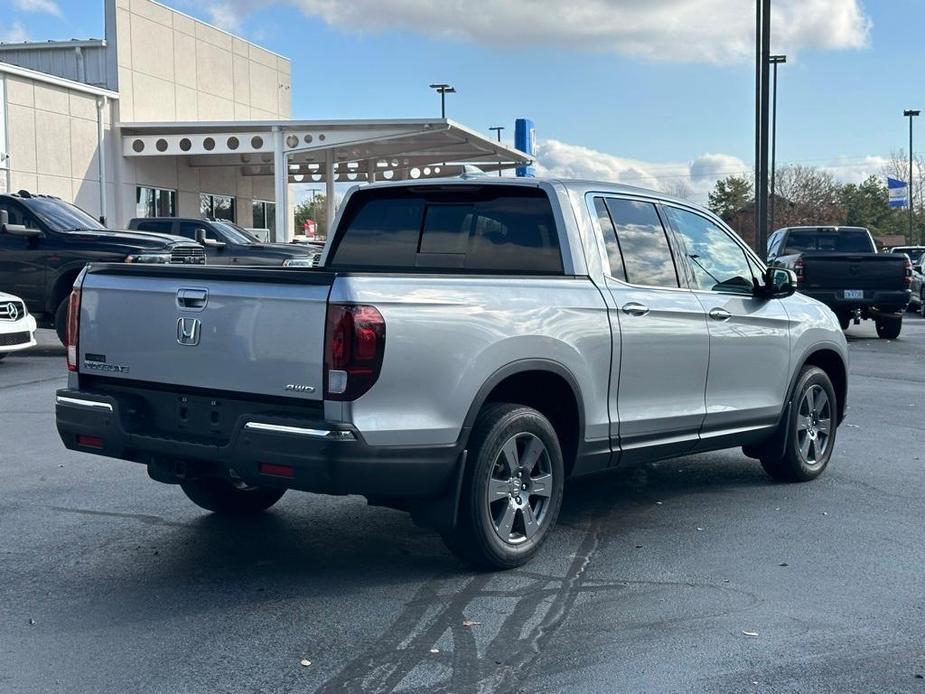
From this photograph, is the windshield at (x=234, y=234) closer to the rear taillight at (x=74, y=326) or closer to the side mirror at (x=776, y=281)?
the side mirror at (x=776, y=281)

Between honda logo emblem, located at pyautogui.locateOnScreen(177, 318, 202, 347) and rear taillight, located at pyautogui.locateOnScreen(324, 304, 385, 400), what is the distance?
2.46ft

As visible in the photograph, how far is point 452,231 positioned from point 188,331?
1.77m

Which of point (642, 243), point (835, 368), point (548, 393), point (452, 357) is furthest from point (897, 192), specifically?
point (452, 357)

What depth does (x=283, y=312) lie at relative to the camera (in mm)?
4727

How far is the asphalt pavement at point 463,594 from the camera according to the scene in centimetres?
414

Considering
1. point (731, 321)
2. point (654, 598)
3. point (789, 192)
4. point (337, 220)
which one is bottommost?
point (654, 598)

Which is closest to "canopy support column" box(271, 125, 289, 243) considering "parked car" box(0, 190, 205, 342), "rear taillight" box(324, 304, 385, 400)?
"parked car" box(0, 190, 205, 342)

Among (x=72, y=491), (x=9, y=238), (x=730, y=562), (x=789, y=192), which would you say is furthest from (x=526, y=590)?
(x=789, y=192)

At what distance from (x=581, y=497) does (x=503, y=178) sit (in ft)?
7.07

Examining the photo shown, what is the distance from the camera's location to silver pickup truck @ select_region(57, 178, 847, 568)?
15.4 ft

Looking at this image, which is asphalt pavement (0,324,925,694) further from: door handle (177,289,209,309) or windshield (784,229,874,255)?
windshield (784,229,874,255)

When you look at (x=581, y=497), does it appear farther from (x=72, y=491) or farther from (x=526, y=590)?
(x=72, y=491)

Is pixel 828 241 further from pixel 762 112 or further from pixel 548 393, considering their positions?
pixel 548 393

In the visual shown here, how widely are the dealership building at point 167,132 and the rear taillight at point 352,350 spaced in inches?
1024
